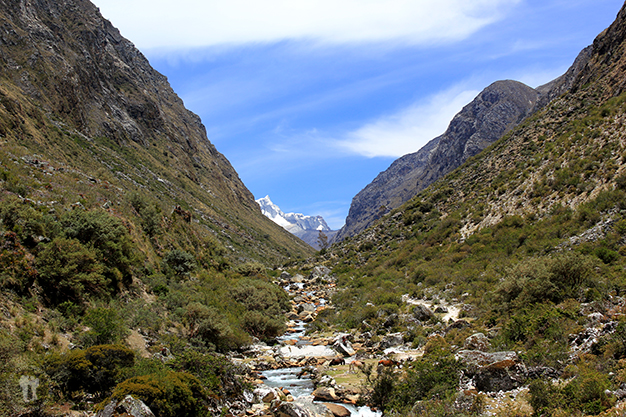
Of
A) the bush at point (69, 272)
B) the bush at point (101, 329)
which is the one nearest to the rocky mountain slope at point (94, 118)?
the bush at point (69, 272)

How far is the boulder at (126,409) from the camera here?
7.14 m

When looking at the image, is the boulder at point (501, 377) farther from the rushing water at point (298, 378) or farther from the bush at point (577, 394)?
the rushing water at point (298, 378)

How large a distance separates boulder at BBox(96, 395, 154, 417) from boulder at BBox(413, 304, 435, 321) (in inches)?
619

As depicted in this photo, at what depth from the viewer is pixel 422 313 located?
63.3 ft

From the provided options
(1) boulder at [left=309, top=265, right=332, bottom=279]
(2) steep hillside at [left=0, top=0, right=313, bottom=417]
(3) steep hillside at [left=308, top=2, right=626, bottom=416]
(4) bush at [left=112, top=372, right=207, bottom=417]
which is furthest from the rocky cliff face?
(4) bush at [left=112, top=372, right=207, bottom=417]

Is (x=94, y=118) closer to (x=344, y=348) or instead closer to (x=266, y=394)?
(x=344, y=348)

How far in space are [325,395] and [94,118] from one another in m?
80.8

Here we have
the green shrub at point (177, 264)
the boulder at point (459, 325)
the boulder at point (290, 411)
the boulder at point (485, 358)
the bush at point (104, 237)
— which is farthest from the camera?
the green shrub at point (177, 264)

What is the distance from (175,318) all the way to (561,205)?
25747 mm

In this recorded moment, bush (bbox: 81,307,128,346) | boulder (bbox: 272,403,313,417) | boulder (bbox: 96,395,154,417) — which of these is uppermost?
bush (bbox: 81,307,128,346)

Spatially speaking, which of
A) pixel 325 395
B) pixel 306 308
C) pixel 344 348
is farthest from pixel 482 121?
pixel 325 395

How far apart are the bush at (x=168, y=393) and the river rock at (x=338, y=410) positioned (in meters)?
4.25

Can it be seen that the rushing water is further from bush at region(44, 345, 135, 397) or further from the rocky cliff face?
the rocky cliff face

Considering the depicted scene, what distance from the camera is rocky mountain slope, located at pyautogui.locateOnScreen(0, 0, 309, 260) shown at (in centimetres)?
3496
